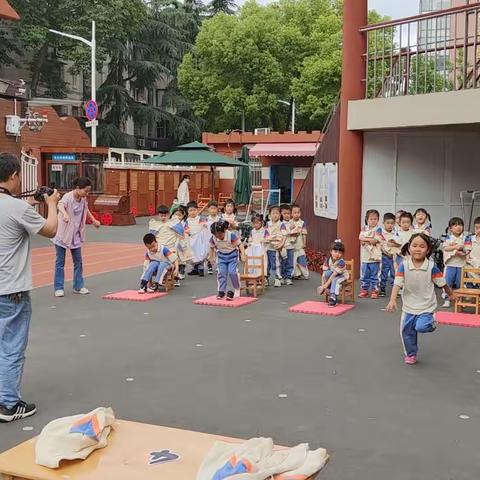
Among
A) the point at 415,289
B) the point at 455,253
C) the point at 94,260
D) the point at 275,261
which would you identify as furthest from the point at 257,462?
the point at 94,260

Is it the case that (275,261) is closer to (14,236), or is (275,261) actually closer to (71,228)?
(71,228)

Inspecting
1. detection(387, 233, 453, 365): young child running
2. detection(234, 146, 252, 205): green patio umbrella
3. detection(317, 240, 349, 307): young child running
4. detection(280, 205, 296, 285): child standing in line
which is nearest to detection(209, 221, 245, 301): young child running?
detection(317, 240, 349, 307): young child running

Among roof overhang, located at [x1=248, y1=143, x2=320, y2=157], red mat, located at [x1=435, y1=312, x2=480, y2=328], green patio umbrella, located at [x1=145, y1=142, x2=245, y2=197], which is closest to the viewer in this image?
red mat, located at [x1=435, y1=312, x2=480, y2=328]

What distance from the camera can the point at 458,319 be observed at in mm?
9305

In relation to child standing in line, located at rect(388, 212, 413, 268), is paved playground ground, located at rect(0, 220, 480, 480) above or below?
below

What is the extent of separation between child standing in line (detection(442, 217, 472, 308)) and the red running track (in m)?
6.53

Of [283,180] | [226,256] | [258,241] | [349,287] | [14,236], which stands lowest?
[349,287]

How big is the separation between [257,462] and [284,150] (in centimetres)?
2733

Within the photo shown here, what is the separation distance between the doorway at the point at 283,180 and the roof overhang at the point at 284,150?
56.9 inches

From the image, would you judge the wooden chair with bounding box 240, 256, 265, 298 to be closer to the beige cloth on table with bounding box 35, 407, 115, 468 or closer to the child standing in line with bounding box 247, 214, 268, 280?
the child standing in line with bounding box 247, 214, 268, 280

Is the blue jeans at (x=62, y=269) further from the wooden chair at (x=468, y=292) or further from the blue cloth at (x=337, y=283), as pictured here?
the wooden chair at (x=468, y=292)

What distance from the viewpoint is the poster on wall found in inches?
532

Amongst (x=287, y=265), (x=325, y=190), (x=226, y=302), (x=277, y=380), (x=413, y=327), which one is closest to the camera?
(x=277, y=380)

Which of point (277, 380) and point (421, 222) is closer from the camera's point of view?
point (277, 380)
